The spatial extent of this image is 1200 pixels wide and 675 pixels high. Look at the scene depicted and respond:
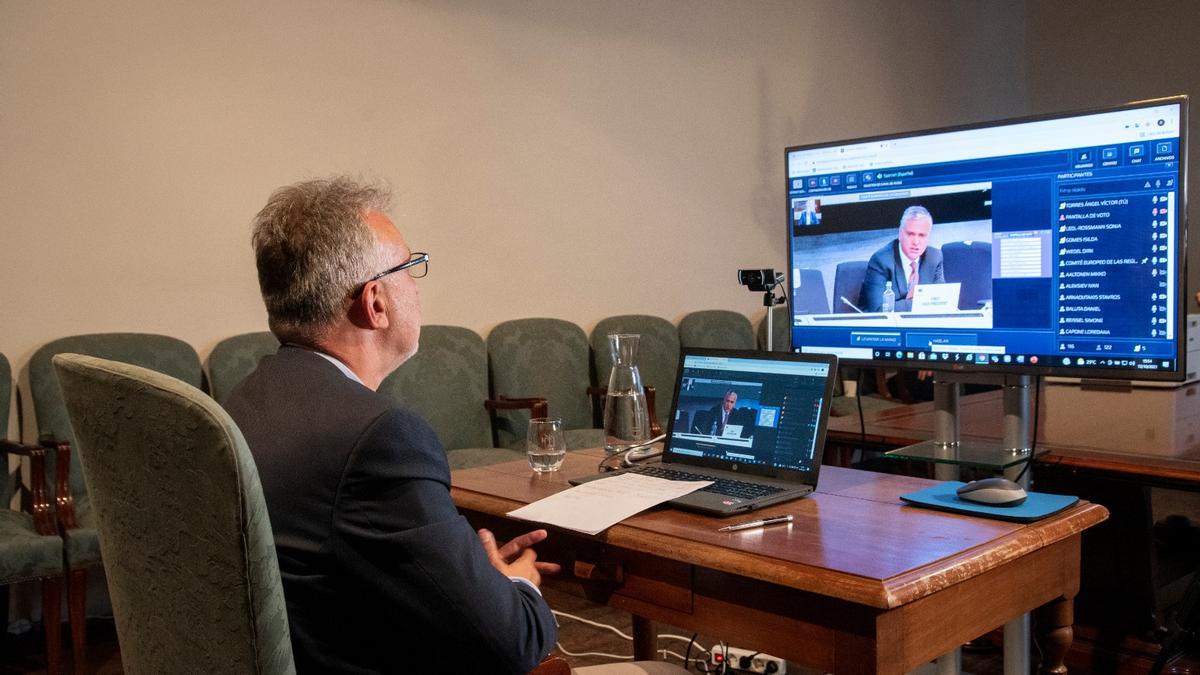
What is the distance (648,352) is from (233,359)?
75.7 inches

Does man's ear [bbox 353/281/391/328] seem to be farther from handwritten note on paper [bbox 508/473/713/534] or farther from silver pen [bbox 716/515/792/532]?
silver pen [bbox 716/515/792/532]

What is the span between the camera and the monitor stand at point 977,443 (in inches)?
78.7

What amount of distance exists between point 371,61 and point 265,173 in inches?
26.1

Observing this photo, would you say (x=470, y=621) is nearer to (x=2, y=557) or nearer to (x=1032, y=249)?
(x=1032, y=249)

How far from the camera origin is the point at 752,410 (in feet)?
6.08

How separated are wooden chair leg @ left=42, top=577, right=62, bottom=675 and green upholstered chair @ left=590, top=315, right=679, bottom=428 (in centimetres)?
247

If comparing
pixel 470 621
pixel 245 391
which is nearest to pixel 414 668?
pixel 470 621

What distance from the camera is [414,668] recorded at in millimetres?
1240

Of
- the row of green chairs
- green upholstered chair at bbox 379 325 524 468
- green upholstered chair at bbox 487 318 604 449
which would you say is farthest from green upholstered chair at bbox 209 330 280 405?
green upholstered chair at bbox 487 318 604 449

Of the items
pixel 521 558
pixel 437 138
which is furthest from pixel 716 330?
pixel 521 558

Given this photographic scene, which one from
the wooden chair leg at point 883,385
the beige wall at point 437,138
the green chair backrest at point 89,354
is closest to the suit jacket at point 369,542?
the green chair backrest at point 89,354

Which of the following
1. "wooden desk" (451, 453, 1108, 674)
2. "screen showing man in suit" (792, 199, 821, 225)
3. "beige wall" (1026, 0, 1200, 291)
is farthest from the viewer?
"beige wall" (1026, 0, 1200, 291)

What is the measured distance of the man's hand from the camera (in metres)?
1.53

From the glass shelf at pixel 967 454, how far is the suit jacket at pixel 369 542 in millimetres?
1058
